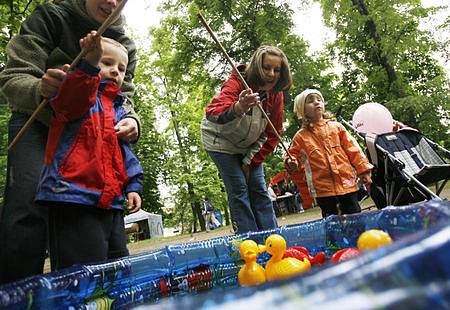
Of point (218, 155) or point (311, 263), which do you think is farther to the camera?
point (218, 155)

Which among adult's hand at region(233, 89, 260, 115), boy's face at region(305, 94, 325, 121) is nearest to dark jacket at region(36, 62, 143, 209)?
adult's hand at region(233, 89, 260, 115)

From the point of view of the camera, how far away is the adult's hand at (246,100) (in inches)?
76.8

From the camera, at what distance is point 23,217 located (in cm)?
124

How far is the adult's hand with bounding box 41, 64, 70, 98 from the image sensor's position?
1219mm

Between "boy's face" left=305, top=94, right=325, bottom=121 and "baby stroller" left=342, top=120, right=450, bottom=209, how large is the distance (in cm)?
63

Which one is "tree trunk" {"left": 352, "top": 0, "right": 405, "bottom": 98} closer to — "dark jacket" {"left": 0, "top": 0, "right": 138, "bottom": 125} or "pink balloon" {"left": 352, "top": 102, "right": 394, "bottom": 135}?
"pink balloon" {"left": 352, "top": 102, "right": 394, "bottom": 135}

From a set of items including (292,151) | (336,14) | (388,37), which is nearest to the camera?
(292,151)

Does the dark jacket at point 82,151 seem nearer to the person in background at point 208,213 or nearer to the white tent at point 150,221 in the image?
the white tent at point 150,221

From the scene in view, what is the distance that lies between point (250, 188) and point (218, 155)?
0.90ft

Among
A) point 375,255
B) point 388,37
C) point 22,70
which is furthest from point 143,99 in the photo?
point 375,255

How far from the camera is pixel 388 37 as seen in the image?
7883 mm

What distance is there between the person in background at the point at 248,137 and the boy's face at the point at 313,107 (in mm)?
620

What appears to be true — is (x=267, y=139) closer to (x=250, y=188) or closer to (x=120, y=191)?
(x=250, y=188)

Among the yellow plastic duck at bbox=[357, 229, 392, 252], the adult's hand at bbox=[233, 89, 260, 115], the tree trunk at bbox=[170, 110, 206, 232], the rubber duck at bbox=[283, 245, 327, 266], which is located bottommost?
the rubber duck at bbox=[283, 245, 327, 266]
